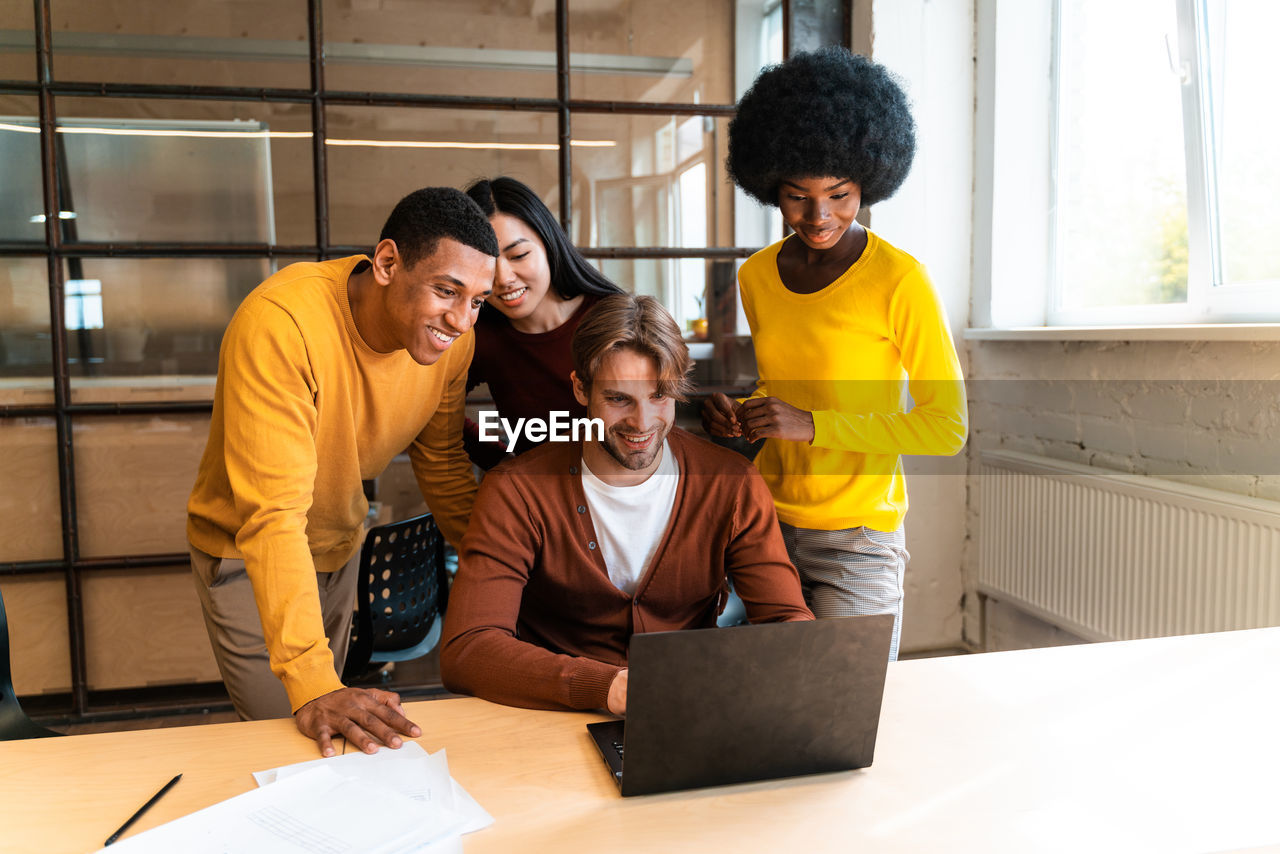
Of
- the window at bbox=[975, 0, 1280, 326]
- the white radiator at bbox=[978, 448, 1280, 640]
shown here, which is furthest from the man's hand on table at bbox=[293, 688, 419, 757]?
the window at bbox=[975, 0, 1280, 326]

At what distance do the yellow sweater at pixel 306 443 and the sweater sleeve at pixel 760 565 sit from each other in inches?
23.5

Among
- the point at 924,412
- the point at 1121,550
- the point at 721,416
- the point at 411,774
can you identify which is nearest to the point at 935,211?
the point at 1121,550

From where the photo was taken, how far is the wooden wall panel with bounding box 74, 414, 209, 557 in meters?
2.50

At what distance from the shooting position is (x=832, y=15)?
2.76 meters

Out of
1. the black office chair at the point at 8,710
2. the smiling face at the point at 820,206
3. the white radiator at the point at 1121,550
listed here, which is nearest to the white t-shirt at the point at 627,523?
the smiling face at the point at 820,206

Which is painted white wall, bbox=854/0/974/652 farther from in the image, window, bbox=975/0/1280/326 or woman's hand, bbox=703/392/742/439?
woman's hand, bbox=703/392/742/439

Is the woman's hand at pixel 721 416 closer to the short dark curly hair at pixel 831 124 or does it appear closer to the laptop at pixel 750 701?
the short dark curly hair at pixel 831 124

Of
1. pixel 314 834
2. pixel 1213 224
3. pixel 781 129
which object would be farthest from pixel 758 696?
pixel 1213 224

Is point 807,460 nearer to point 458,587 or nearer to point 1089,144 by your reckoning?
point 458,587

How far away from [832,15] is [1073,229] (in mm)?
975

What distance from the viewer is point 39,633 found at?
251cm

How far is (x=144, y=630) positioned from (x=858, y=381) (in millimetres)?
2118

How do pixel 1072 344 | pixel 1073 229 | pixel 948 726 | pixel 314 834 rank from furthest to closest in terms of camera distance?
pixel 1073 229
pixel 1072 344
pixel 948 726
pixel 314 834

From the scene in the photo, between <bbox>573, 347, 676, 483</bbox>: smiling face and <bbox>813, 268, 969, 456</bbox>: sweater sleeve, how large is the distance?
0.30 metres
